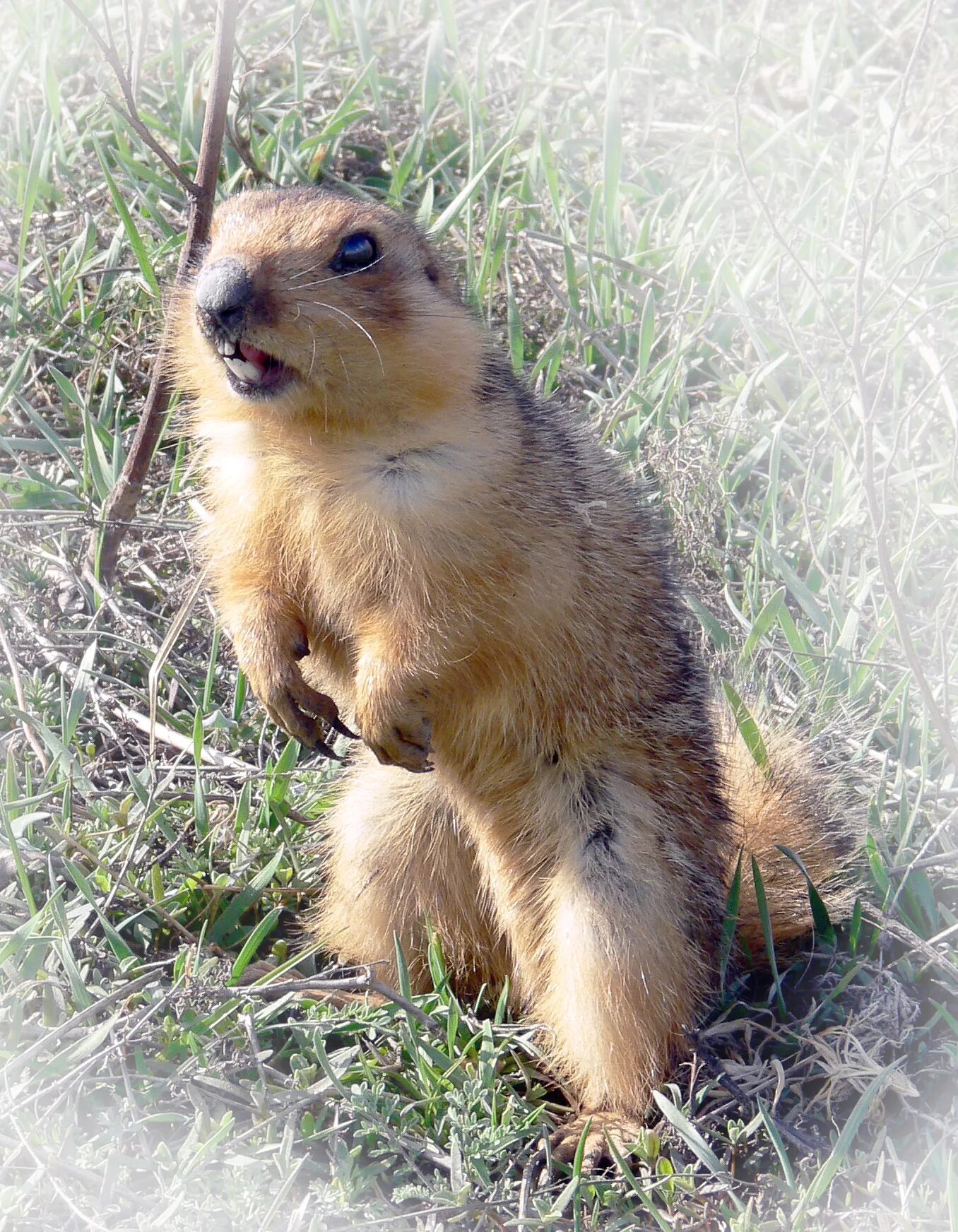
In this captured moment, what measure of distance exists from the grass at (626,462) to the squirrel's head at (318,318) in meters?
1.10

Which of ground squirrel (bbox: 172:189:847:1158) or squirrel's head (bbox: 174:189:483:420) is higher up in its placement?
squirrel's head (bbox: 174:189:483:420)

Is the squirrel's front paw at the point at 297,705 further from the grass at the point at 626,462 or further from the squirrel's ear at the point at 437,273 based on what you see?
the squirrel's ear at the point at 437,273

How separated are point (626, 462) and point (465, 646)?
1650mm

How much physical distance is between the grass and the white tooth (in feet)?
4.67

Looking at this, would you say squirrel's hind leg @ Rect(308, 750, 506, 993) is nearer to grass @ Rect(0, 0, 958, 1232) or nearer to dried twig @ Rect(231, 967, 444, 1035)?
grass @ Rect(0, 0, 958, 1232)

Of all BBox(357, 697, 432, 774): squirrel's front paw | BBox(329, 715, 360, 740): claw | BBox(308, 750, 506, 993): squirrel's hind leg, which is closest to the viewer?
BBox(357, 697, 432, 774): squirrel's front paw

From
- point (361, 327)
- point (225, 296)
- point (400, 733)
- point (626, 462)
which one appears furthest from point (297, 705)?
point (626, 462)

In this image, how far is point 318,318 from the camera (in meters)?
3.65

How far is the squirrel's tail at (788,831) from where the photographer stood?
463 centimetres

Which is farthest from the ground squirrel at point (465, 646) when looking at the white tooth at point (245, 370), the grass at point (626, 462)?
the grass at point (626, 462)

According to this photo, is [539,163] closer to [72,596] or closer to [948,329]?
[948,329]

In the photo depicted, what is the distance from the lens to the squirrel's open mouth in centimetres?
366

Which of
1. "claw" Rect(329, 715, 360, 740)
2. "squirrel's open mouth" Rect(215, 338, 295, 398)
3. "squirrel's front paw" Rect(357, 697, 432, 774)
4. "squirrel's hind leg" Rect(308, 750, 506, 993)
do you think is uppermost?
"squirrel's open mouth" Rect(215, 338, 295, 398)

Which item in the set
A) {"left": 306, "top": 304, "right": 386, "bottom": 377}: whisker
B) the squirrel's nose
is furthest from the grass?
the squirrel's nose
